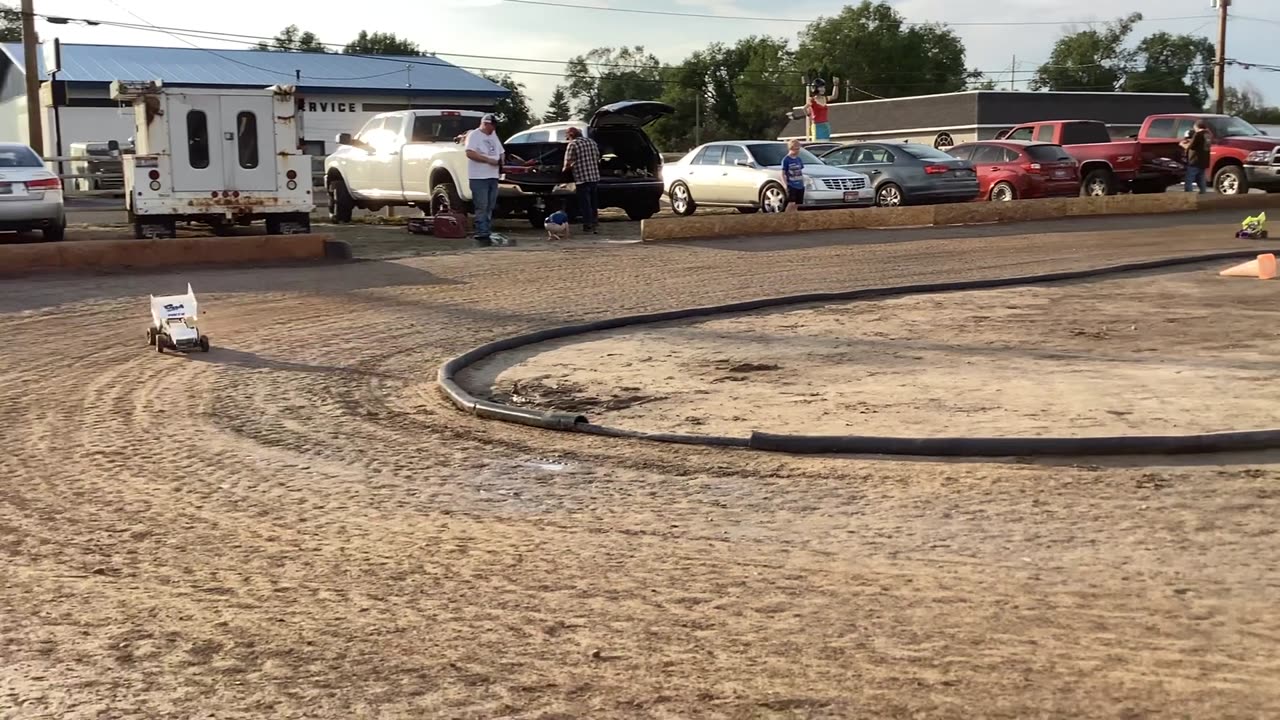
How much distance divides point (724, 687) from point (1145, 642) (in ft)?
4.05

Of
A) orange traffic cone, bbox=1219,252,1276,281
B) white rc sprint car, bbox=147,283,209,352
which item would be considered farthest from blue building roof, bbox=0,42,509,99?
orange traffic cone, bbox=1219,252,1276,281

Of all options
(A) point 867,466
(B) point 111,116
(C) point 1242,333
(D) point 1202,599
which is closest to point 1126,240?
(C) point 1242,333

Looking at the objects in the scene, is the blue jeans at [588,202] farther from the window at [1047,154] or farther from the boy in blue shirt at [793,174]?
the window at [1047,154]

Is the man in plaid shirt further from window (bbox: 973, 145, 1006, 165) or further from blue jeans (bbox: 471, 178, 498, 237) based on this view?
window (bbox: 973, 145, 1006, 165)

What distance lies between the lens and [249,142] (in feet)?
57.0

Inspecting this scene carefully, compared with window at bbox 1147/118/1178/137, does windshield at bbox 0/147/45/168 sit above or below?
below

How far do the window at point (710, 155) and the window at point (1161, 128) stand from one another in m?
10.6

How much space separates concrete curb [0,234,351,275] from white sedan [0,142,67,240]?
186 cm

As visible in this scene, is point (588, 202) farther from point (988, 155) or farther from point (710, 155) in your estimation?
point (988, 155)


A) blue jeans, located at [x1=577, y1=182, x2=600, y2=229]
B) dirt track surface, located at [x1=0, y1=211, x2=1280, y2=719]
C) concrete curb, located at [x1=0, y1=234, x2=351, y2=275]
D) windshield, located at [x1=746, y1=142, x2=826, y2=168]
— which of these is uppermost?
windshield, located at [x1=746, y1=142, x2=826, y2=168]

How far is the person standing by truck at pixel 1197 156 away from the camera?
82.2 feet

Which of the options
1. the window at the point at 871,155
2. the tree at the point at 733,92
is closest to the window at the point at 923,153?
the window at the point at 871,155

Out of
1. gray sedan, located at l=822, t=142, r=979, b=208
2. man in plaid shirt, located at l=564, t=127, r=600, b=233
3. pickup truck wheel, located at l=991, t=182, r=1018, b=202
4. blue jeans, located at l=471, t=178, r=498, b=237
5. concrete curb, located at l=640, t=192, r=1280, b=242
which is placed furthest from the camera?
pickup truck wheel, located at l=991, t=182, r=1018, b=202

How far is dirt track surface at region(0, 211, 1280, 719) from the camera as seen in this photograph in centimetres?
346
